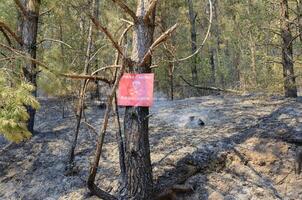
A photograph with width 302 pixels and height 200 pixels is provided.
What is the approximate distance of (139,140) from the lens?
209 inches

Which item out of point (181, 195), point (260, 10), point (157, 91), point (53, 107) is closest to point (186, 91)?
point (157, 91)

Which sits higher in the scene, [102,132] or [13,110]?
[13,110]

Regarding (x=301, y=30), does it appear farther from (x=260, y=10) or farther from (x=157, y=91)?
(x=157, y=91)

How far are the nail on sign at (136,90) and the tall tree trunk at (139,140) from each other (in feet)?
0.64

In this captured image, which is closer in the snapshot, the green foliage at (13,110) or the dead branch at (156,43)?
the green foliage at (13,110)

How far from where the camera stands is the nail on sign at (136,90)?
198 inches

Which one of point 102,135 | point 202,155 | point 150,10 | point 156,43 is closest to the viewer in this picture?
point 156,43

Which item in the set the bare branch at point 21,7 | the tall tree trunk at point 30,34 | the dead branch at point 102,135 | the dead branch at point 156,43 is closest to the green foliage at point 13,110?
the dead branch at point 102,135

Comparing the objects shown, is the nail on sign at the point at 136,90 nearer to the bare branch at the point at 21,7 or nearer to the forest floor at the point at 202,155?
the forest floor at the point at 202,155

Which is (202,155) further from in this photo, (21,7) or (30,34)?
(21,7)

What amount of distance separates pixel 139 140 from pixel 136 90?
678mm

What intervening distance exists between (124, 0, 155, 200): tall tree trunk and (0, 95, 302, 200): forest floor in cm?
56

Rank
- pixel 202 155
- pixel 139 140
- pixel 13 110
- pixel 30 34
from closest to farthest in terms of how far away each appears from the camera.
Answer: pixel 13 110, pixel 139 140, pixel 202 155, pixel 30 34

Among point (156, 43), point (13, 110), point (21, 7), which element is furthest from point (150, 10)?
point (21, 7)
